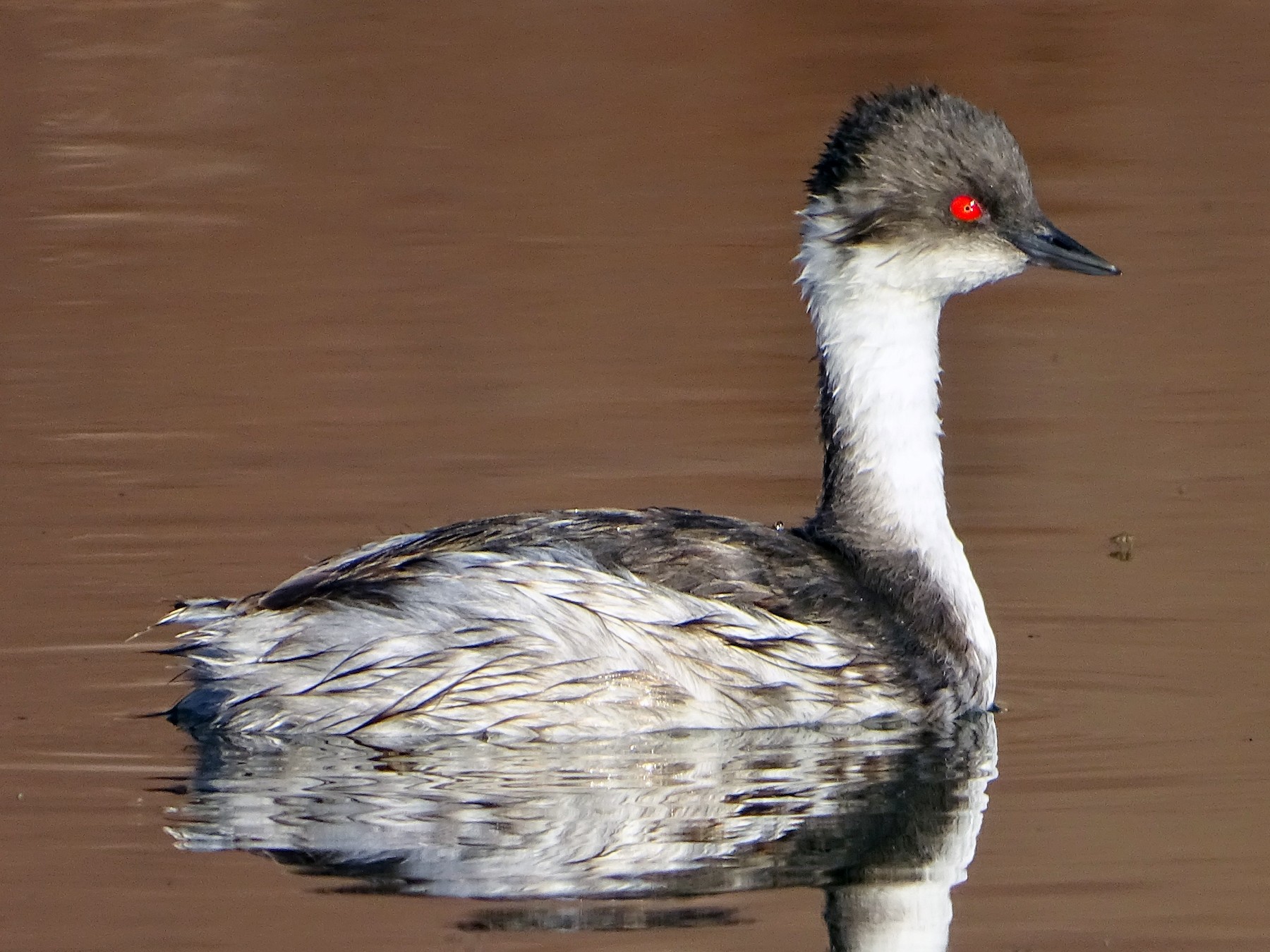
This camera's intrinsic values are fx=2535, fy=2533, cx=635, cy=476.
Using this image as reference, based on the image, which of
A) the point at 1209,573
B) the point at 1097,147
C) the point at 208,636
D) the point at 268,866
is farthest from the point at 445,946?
the point at 1097,147

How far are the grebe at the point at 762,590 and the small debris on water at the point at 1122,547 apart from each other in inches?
63.3

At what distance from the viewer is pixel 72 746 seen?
8.38 metres

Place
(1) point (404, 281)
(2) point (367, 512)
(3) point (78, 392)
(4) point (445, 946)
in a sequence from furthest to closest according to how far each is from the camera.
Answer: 1. (1) point (404, 281)
2. (3) point (78, 392)
3. (2) point (367, 512)
4. (4) point (445, 946)

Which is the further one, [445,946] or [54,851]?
[54,851]

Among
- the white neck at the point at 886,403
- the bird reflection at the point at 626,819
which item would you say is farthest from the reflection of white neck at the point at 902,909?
Result: the white neck at the point at 886,403

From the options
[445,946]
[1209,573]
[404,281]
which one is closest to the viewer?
[445,946]

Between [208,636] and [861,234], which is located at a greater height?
[861,234]

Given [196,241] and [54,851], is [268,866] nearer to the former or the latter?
[54,851]

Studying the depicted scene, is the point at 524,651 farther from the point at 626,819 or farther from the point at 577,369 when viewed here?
the point at 577,369

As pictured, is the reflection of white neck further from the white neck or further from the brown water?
the white neck

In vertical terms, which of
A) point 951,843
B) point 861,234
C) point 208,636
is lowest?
point 951,843

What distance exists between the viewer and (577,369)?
14070mm

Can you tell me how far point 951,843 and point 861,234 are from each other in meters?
2.47

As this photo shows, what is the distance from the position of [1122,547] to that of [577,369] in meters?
4.28
